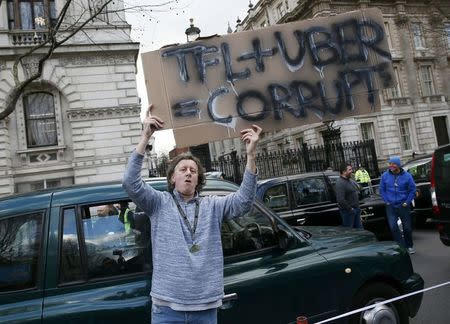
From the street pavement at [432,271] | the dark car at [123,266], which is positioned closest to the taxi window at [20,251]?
the dark car at [123,266]

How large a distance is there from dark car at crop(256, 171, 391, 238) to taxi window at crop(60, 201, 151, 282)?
533 centimetres

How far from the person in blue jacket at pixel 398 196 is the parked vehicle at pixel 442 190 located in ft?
3.17

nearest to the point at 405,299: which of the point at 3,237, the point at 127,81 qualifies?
the point at 3,237

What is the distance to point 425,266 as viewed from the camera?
7.37 metres

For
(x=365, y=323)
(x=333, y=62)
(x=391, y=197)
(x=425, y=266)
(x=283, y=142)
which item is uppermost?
(x=283, y=142)

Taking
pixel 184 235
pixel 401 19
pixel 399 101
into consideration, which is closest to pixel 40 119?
pixel 184 235

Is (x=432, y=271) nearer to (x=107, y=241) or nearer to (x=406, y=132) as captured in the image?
(x=107, y=241)

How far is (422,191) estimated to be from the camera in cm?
1084

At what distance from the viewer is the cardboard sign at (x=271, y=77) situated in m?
4.16

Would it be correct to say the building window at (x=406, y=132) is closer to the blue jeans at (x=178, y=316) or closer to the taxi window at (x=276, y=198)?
the taxi window at (x=276, y=198)

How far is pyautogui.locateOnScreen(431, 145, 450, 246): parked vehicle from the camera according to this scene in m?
6.71

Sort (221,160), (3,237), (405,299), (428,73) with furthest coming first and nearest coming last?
(428,73) → (221,160) → (405,299) → (3,237)

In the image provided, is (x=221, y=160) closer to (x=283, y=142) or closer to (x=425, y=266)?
(x=425, y=266)

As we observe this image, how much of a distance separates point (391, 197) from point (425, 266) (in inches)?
56.2
